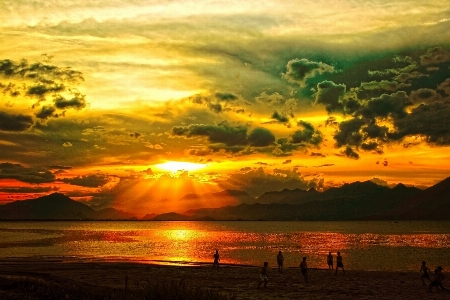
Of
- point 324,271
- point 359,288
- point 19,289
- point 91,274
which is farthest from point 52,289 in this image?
point 324,271

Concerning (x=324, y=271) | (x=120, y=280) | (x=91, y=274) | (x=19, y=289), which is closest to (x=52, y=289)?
(x=19, y=289)

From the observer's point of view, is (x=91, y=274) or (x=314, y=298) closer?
(x=314, y=298)

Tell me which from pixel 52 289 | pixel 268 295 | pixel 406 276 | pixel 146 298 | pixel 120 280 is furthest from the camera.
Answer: pixel 406 276

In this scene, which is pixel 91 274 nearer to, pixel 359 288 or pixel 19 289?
pixel 19 289

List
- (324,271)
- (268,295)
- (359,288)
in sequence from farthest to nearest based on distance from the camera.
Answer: (324,271) < (359,288) < (268,295)

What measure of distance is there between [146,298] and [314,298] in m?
14.5

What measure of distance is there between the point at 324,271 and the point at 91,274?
22531 millimetres

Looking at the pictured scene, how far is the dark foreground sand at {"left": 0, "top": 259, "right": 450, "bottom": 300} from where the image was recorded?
3378 cm

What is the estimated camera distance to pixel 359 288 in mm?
36812

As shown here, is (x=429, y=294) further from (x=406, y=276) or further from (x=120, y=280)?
(x=120, y=280)

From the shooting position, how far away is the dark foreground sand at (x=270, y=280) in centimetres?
3378

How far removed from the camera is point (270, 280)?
137 feet

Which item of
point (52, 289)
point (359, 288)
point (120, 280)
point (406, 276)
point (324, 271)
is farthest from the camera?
point (324, 271)

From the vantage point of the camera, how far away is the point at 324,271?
50062mm
